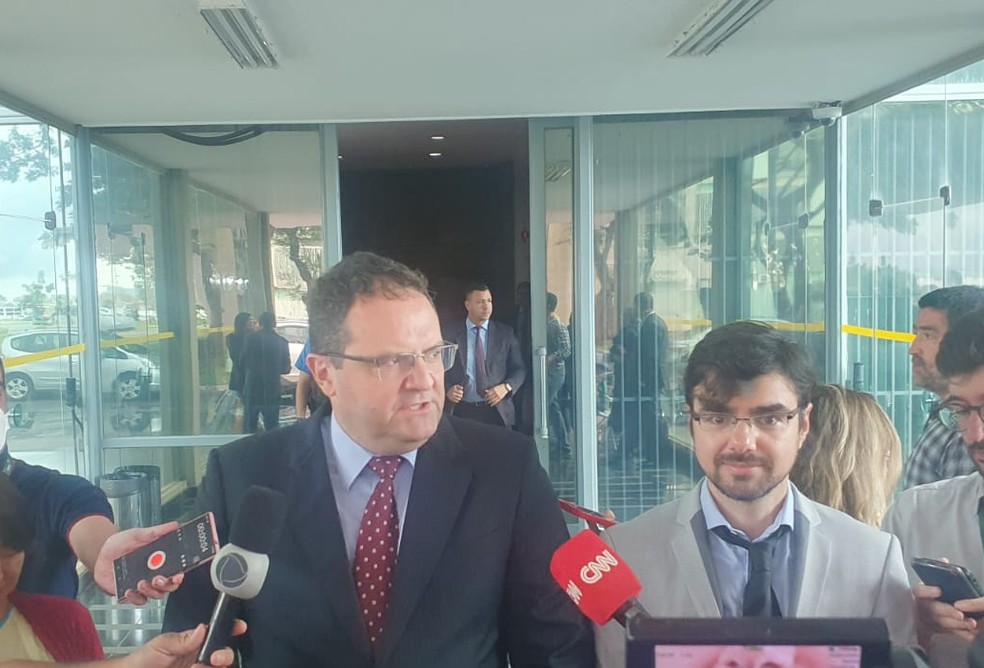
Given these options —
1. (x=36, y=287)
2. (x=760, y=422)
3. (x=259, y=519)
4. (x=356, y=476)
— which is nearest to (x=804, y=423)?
(x=760, y=422)

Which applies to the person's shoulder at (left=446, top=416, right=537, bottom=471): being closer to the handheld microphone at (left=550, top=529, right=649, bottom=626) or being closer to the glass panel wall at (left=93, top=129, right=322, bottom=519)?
the handheld microphone at (left=550, top=529, right=649, bottom=626)

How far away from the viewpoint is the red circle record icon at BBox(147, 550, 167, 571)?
1.26 meters

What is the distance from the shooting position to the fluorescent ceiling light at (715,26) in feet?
7.84

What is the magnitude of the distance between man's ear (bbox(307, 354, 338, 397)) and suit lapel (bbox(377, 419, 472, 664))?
197 millimetres

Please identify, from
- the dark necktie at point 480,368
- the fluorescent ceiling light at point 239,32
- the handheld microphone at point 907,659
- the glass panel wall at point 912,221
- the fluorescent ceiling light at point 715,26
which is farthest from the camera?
the dark necktie at point 480,368

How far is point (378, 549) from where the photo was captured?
1.37m

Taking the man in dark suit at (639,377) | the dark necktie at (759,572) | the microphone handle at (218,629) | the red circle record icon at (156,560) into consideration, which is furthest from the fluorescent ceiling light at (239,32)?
the man in dark suit at (639,377)

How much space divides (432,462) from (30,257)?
177 centimetres

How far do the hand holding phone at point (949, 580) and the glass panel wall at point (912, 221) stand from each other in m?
0.58

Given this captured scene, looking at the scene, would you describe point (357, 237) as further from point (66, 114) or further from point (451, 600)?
point (451, 600)

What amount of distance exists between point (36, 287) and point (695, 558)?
216cm

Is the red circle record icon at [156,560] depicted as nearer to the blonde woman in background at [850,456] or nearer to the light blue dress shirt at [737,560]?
the light blue dress shirt at [737,560]

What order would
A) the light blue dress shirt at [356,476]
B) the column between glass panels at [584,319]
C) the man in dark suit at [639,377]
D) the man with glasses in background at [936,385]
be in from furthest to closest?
the man in dark suit at [639,377] < the column between glass panels at [584,319] < the man with glasses in background at [936,385] < the light blue dress shirt at [356,476]

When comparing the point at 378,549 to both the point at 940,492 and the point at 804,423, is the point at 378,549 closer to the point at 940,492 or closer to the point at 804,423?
the point at 804,423
